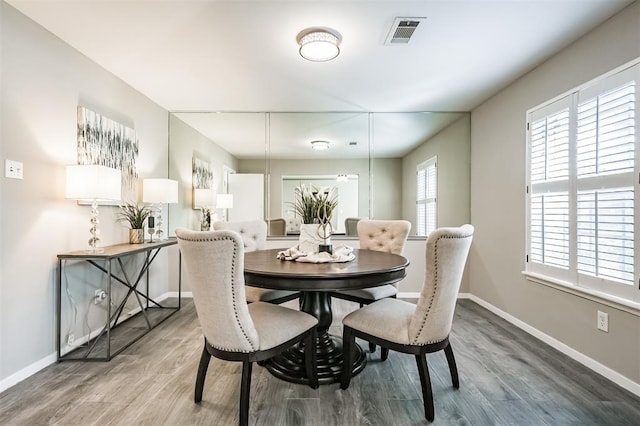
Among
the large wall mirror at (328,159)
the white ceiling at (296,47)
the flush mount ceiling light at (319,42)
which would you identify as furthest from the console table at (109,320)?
the flush mount ceiling light at (319,42)

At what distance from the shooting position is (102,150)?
2.81 metres

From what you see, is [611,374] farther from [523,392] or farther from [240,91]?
[240,91]

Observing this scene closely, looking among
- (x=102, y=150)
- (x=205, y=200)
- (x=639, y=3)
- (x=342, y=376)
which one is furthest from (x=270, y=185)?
(x=639, y=3)

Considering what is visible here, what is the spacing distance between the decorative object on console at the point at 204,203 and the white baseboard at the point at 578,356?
3.71m

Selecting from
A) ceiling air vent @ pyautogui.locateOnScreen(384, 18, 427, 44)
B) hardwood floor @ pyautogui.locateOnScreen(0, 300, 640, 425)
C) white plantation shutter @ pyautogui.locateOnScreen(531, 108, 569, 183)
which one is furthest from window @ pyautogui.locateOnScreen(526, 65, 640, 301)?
ceiling air vent @ pyautogui.locateOnScreen(384, 18, 427, 44)

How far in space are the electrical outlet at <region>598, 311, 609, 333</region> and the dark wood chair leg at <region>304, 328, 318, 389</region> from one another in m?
1.95

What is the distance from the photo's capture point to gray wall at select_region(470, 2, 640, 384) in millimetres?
2039

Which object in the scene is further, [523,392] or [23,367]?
[23,367]

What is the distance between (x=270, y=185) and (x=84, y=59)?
7.67 ft

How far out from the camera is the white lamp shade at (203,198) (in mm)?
4238

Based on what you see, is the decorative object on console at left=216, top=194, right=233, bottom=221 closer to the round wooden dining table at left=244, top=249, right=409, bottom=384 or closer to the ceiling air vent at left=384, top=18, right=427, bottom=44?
the round wooden dining table at left=244, top=249, right=409, bottom=384

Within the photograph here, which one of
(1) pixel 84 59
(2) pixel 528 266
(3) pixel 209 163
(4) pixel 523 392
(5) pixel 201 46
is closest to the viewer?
(4) pixel 523 392

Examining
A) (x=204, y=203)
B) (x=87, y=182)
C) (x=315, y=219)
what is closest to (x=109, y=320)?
(x=87, y=182)

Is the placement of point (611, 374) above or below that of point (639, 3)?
below
